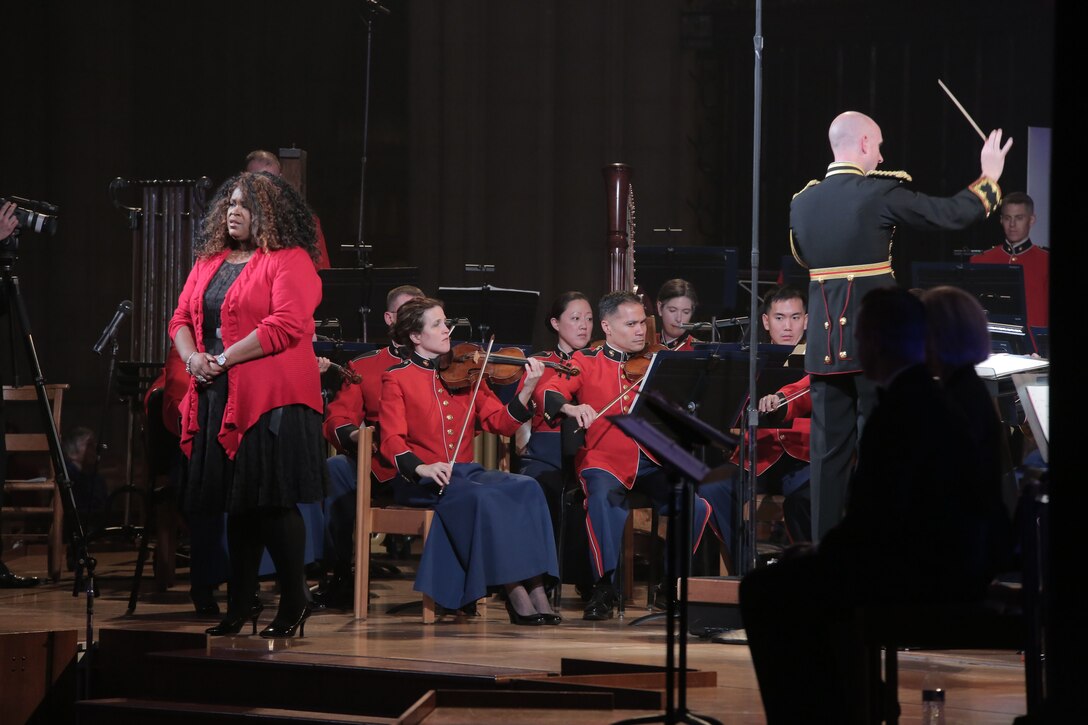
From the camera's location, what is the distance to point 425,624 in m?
5.56

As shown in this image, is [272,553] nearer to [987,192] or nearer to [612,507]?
[612,507]

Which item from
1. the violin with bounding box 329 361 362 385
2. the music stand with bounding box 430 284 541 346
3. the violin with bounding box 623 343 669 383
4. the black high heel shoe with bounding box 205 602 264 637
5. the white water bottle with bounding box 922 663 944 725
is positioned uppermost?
the music stand with bounding box 430 284 541 346

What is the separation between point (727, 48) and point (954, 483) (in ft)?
22.0

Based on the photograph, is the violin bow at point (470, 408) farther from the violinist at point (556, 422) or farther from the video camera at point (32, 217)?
the video camera at point (32, 217)

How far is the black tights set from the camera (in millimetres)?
4977

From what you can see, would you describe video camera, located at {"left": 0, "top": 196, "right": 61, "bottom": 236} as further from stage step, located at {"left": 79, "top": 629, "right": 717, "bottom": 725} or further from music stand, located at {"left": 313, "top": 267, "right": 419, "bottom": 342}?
stage step, located at {"left": 79, "top": 629, "right": 717, "bottom": 725}

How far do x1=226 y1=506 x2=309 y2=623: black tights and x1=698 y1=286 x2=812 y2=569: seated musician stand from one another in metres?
1.86

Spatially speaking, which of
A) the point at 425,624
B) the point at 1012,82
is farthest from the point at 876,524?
the point at 1012,82

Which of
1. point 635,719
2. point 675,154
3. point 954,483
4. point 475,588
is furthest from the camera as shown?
point 675,154

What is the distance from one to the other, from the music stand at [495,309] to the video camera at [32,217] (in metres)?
1.79

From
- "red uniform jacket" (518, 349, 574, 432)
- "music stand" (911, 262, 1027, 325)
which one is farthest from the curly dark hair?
"music stand" (911, 262, 1027, 325)

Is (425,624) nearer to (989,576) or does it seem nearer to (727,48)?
(989,576)

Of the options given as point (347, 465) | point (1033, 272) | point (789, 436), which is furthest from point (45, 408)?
point (1033, 272)

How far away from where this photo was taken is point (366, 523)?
571 centimetres
